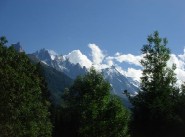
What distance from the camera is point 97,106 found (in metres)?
58.4

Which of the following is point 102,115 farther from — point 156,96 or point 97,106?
point 156,96

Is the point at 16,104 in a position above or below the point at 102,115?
below

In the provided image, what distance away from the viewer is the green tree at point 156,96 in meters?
74.3

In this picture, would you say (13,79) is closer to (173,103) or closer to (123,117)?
(123,117)

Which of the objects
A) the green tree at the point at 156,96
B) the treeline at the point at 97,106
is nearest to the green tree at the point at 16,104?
the treeline at the point at 97,106

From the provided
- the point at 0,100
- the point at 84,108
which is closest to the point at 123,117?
the point at 84,108

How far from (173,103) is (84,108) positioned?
23.1 meters

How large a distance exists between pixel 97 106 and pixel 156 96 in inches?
778

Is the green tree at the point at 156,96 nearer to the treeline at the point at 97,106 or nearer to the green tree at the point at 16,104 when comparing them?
the treeline at the point at 97,106

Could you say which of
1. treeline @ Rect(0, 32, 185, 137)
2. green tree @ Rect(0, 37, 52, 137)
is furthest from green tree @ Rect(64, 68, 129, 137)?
green tree @ Rect(0, 37, 52, 137)

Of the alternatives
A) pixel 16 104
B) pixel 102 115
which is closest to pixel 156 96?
pixel 102 115

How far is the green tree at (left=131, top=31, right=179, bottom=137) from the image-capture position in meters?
74.3

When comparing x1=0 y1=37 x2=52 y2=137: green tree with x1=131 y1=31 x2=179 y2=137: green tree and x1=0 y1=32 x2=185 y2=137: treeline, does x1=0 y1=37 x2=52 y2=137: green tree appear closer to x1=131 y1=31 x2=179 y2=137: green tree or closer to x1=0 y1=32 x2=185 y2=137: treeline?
x1=0 y1=32 x2=185 y2=137: treeline

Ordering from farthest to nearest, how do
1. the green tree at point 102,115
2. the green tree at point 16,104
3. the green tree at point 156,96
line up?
the green tree at point 156,96, the green tree at point 102,115, the green tree at point 16,104
